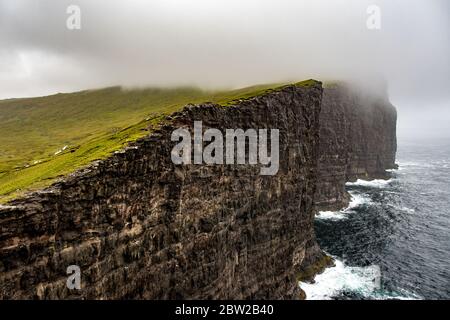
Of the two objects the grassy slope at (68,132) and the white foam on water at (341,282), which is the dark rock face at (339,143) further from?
the white foam on water at (341,282)

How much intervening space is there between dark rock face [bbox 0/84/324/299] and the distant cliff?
0.46 feet

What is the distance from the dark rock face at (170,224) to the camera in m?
39.3

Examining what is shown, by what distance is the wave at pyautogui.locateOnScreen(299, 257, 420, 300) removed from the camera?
7688cm

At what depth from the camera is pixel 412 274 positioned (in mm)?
85438

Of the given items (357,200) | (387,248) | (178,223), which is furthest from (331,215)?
(178,223)

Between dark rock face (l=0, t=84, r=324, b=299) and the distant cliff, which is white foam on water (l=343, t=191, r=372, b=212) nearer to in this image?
the distant cliff

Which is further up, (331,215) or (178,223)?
(178,223)

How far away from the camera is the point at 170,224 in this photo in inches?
2076

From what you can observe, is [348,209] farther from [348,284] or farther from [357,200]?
[348,284]

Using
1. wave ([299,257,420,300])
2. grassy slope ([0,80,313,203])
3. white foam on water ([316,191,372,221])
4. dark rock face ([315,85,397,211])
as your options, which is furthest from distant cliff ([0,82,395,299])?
dark rock face ([315,85,397,211])

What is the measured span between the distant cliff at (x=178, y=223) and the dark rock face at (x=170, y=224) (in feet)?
0.46

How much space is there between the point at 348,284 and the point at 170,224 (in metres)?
51.1

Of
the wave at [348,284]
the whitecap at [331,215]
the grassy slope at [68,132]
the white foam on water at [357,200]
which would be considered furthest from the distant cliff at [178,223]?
the white foam on water at [357,200]
